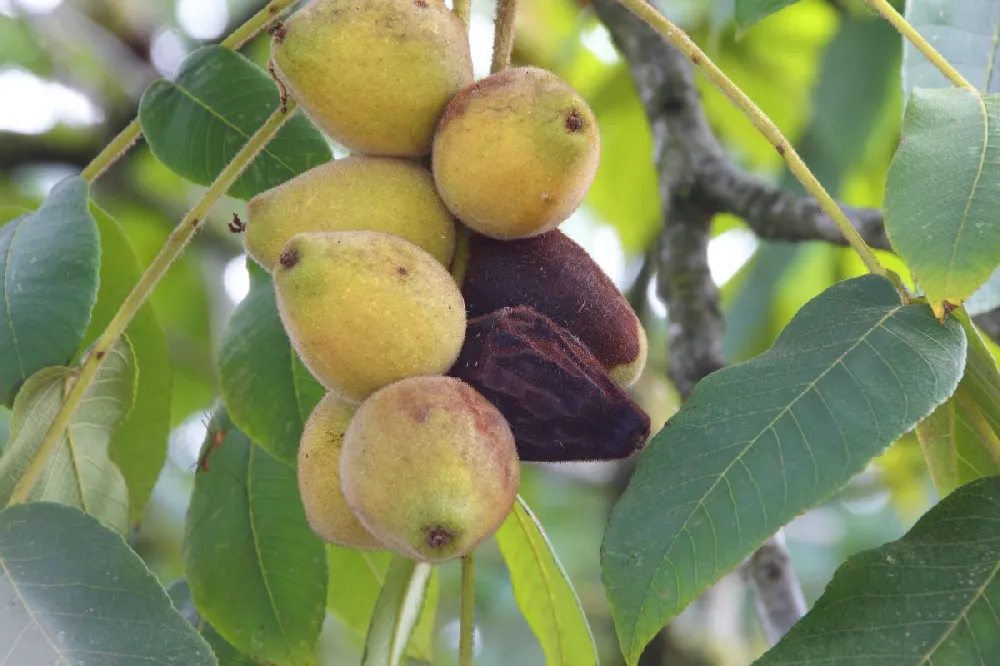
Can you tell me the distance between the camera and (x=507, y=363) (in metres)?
0.90

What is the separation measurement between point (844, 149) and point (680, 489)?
121cm

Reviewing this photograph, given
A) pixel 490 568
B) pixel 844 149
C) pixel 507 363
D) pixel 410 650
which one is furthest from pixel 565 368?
pixel 490 568

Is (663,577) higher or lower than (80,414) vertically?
lower

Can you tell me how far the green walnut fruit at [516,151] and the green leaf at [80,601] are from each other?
0.40 metres

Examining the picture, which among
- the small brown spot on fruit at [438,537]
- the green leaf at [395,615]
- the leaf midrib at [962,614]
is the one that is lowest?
the leaf midrib at [962,614]

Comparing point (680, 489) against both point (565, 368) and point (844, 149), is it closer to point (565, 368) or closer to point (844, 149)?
point (565, 368)

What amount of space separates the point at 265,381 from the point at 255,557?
206 millimetres

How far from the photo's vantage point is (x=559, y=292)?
3.26 ft

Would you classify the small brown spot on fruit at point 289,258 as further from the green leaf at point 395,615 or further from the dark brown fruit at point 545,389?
the green leaf at point 395,615

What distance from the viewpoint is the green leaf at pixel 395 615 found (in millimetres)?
1072

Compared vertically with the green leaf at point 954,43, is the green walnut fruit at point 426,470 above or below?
below

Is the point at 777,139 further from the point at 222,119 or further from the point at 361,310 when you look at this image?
the point at 222,119

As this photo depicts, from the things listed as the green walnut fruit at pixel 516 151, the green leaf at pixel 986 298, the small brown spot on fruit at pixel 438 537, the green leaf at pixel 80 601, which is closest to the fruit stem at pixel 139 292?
the green leaf at pixel 80 601

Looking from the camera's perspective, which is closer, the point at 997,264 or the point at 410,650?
the point at 997,264
